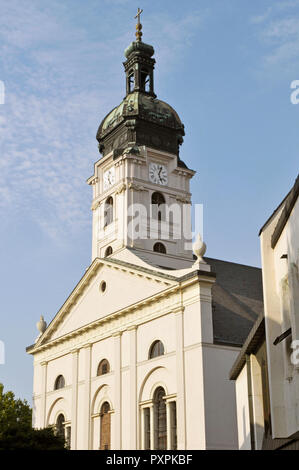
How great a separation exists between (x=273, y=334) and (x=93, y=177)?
111 ft

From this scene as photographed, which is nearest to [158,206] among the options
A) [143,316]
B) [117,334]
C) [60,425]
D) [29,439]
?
[117,334]

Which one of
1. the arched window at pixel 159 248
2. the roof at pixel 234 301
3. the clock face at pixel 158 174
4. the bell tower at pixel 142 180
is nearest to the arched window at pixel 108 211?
the bell tower at pixel 142 180

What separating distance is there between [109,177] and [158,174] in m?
3.44

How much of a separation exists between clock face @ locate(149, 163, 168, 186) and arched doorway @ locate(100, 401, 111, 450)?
15442 mm

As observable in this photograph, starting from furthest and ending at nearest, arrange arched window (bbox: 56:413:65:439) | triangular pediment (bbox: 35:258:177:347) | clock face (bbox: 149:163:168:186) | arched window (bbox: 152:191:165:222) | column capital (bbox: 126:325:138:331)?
clock face (bbox: 149:163:168:186)
arched window (bbox: 152:191:165:222)
arched window (bbox: 56:413:65:439)
column capital (bbox: 126:325:138:331)
triangular pediment (bbox: 35:258:177:347)

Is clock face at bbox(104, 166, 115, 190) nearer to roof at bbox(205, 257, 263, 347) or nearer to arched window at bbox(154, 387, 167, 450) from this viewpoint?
roof at bbox(205, 257, 263, 347)

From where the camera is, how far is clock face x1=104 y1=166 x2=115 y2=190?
51197mm

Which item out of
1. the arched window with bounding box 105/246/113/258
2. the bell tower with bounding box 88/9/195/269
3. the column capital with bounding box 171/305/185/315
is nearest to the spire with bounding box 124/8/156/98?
the bell tower with bounding box 88/9/195/269

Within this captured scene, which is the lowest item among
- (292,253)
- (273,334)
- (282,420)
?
(282,420)

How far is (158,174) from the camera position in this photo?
50.8m

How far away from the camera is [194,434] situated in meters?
35.1

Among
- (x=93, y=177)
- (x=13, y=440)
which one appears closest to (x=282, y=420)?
(x=13, y=440)

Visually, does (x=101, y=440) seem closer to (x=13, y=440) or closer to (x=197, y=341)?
(x=13, y=440)

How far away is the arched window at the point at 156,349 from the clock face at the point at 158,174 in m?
14.0
